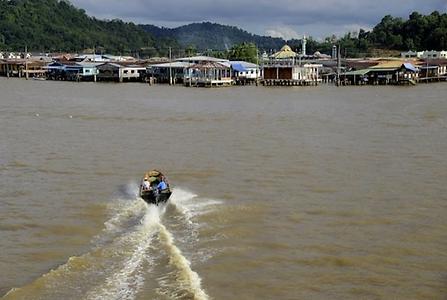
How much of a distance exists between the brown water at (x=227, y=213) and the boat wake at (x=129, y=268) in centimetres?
4

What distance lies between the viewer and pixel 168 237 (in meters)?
13.5

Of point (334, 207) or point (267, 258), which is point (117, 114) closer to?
point (334, 207)

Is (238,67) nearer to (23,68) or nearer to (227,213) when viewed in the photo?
(23,68)

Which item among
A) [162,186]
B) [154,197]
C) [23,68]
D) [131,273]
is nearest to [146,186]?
[162,186]

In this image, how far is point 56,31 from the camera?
163250 mm

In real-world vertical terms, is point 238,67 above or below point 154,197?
above

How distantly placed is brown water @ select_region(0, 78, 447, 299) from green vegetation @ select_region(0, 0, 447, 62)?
230 ft

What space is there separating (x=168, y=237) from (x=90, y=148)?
12549 mm

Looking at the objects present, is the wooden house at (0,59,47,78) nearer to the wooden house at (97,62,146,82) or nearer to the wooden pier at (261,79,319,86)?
the wooden house at (97,62,146,82)

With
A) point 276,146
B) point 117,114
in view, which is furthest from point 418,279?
point 117,114

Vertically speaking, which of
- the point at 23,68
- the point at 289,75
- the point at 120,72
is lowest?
the point at 289,75

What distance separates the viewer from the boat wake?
10617mm

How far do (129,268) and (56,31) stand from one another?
160225mm

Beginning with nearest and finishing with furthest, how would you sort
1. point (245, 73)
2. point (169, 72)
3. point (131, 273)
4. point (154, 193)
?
point (131, 273) → point (154, 193) → point (169, 72) → point (245, 73)
